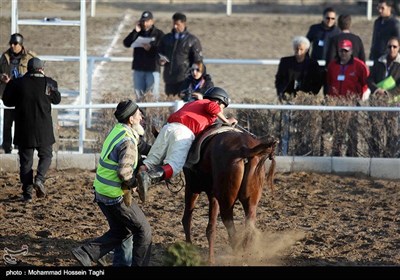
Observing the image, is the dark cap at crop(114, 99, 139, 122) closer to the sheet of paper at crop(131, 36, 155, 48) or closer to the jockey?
the jockey

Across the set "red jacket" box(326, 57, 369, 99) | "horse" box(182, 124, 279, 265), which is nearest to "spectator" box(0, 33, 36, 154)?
"red jacket" box(326, 57, 369, 99)

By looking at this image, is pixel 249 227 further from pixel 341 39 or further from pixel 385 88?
pixel 341 39

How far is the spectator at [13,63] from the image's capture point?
15023mm

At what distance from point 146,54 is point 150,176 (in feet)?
23.7

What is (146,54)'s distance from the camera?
17.7m

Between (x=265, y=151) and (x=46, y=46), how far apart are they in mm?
8717

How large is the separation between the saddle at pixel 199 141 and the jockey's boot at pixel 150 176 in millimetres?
240

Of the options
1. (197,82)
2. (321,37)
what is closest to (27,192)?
(197,82)

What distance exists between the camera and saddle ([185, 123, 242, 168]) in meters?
11.0

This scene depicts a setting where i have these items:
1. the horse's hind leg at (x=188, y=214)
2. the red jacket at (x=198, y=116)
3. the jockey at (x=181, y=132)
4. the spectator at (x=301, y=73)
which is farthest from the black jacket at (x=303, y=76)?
the horse's hind leg at (x=188, y=214)

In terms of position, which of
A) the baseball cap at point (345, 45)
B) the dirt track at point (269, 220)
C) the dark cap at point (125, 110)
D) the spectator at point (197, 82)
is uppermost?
the baseball cap at point (345, 45)

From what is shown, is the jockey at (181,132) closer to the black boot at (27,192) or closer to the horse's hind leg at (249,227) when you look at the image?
the horse's hind leg at (249,227)

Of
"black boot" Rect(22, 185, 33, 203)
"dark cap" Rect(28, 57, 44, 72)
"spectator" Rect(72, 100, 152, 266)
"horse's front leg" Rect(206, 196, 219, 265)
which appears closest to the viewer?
"spectator" Rect(72, 100, 152, 266)

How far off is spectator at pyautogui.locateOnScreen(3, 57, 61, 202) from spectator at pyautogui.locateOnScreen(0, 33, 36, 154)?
1598 millimetres
